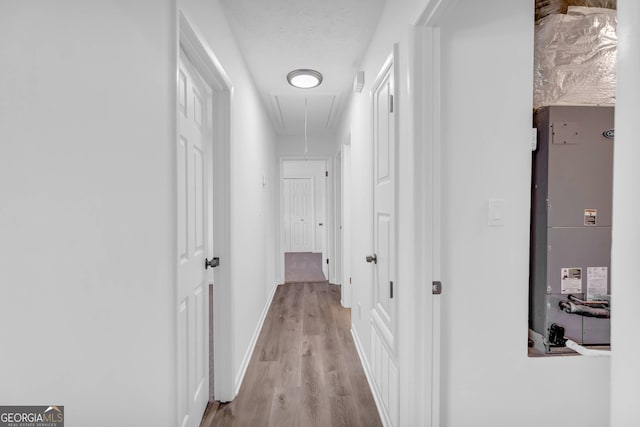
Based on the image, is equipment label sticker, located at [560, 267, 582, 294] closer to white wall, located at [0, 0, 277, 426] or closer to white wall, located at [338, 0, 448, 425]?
white wall, located at [338, 0, 448, 425]

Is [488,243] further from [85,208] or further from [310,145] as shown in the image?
[310,145]

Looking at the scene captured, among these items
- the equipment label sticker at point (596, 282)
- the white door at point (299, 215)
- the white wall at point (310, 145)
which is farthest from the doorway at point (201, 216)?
the white door at point (299, 215)

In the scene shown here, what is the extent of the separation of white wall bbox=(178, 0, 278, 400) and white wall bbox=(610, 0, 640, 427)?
1.39 metres

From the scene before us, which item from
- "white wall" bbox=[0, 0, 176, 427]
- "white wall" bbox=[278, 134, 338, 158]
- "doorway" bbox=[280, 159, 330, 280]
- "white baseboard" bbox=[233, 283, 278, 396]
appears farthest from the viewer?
"doorway" bbox=[280, 159, 330, 280]

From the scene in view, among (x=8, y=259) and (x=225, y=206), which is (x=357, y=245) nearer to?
(x=225, y=206)

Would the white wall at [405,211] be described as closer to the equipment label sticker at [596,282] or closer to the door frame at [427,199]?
the door frame at [427,199]

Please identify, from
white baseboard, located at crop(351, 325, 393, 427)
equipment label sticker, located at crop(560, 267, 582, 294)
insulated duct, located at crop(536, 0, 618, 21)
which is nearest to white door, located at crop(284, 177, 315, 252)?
white baseboard, located at crop(351, 325, 393, 427)

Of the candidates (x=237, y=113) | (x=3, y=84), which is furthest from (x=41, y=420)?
(x=237, y=113)

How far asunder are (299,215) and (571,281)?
23.8 ft

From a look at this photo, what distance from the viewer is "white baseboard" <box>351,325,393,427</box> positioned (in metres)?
1.78

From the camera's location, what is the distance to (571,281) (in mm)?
1492

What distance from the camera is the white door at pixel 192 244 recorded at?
1460mm

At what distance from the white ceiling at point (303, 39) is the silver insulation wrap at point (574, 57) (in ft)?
2.97

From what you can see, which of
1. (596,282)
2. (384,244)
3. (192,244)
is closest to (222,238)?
(192,244)
